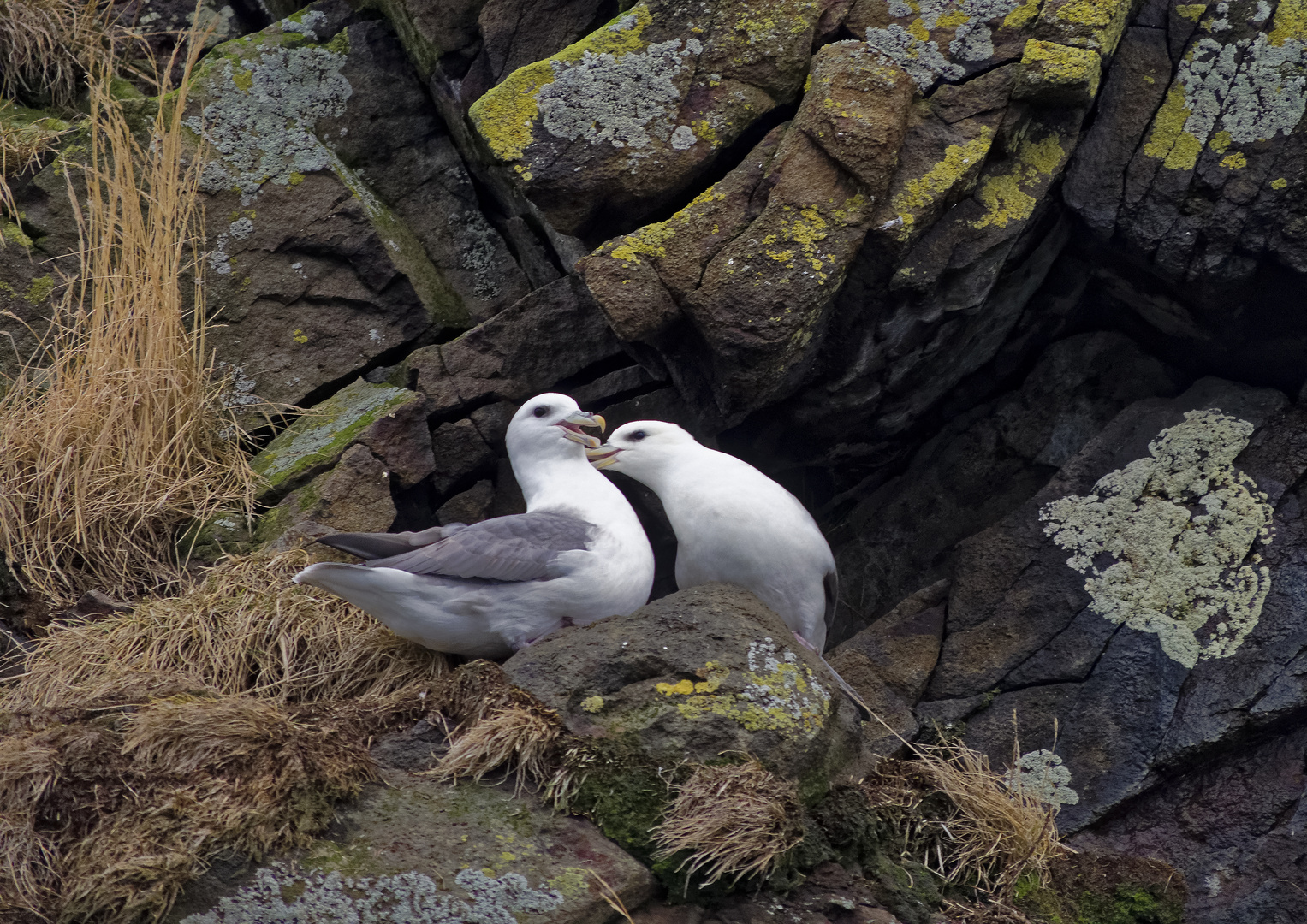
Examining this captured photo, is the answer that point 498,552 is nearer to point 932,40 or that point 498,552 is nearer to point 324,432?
point 324,432

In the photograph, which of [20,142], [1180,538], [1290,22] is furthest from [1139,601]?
[20,142]

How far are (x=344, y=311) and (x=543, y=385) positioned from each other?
3.41ft

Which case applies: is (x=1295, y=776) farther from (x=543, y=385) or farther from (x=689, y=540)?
(x=543, y=385)

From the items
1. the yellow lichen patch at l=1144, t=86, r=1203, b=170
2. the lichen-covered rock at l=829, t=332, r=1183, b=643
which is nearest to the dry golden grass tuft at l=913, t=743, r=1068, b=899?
the lichen-covered rock at l=829, t=332, r=1183, b=643

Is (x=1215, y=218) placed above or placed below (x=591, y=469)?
above

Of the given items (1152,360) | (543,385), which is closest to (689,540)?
(543,385)

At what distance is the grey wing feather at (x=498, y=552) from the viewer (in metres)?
4.00

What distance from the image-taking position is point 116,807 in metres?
3.18

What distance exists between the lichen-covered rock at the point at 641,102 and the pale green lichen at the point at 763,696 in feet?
6.30

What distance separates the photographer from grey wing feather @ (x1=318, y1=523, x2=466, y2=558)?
4.00 m

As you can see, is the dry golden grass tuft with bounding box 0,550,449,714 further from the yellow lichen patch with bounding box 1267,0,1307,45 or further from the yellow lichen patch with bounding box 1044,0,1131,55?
the yellow lichen patch with bounding box 1267,0,1307,45

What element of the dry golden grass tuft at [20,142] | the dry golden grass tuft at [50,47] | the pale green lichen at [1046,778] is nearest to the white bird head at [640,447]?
the pale green lichen at [1046,778]

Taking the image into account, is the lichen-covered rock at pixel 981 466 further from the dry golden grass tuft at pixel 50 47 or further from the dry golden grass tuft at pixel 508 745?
the dry golden grass tuft at pixel 50 47

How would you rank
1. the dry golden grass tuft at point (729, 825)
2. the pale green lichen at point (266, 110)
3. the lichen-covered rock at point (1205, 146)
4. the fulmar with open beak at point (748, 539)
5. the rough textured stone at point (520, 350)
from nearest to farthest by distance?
the dry golden grass tuft at point (729, 825), the lichen-covered rock at point (1205, 146), the fulmar with open beak at point (748, 539), the rough textured stone at point (520, 350), the pale green lichen at point (266, 110)
